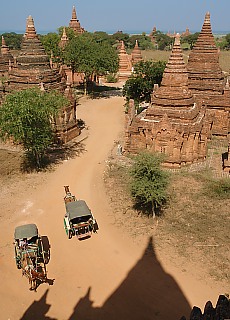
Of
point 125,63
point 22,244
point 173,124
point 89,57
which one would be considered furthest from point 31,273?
point 125,63

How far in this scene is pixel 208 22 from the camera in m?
28.3

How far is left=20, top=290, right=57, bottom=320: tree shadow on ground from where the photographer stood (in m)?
11.4

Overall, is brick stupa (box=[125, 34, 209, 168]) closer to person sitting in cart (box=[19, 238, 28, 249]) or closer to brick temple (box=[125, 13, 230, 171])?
brick temple (box=[125, 13, 230, 171])

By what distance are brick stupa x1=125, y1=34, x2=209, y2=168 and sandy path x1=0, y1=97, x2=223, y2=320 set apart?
21.1 ft

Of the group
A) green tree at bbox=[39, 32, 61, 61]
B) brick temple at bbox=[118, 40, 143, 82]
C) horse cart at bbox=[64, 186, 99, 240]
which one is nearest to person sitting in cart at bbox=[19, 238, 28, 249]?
horse cart at bbox=[64, 186, 99, 240]

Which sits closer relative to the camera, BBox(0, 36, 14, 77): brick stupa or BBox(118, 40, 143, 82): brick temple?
BBox(0, 36, 14, 77): brick stupa

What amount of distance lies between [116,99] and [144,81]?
9918mm

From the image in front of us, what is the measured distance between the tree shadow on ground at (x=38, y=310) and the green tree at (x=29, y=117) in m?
11.2

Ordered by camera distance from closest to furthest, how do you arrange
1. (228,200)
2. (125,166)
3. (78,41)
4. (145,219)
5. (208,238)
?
(208,238)
(145,219)
(228,200)
(125,166)
(78,41)

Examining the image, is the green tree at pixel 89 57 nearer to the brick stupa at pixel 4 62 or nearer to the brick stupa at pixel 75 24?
the brick stupa at pixel 4 62

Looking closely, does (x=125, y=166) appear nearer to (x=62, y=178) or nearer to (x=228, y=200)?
(x=62, y=178)

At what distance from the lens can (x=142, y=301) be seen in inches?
473

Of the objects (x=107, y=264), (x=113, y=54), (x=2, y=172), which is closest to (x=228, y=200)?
(x=107, y=264)

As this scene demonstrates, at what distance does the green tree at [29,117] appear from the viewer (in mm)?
20172
